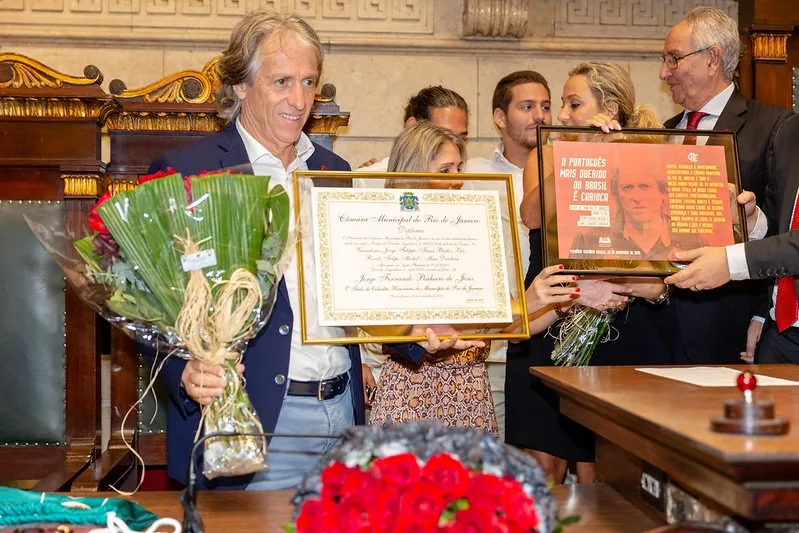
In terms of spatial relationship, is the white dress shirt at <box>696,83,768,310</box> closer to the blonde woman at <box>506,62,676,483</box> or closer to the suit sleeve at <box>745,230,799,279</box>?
the suit sleeve at <box>745,230,799,279</box>

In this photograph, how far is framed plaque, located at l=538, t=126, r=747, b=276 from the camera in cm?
245

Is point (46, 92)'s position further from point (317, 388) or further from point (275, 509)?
point (275, 509)

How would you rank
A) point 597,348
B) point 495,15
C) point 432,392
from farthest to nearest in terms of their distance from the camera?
point 495,15 < point 597,348 < point 432,392

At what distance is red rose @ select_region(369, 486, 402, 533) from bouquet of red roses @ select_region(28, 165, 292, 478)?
2.33 ft

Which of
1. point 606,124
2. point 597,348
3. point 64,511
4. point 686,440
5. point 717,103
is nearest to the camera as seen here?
point 686,440

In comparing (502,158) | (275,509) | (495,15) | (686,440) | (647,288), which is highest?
(495,15)

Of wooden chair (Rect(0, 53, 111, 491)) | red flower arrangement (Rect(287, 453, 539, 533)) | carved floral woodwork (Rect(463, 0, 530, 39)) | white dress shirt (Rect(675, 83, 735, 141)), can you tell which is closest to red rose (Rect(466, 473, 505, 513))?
red flower arrangement (Rect(287, 453, 539, 533))

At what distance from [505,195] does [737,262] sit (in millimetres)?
692

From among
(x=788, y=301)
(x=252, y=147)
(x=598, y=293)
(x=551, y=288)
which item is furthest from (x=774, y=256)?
(x=252, y=147)

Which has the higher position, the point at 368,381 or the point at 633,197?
the point at 633,197

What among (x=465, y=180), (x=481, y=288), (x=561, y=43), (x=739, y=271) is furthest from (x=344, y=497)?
(x=561, y=43)

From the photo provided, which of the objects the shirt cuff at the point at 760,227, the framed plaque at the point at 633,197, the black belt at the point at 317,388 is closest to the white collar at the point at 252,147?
the black belt at the point at 317,388

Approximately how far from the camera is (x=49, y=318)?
10.6 feet

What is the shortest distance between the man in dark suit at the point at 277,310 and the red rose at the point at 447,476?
0.91 m
